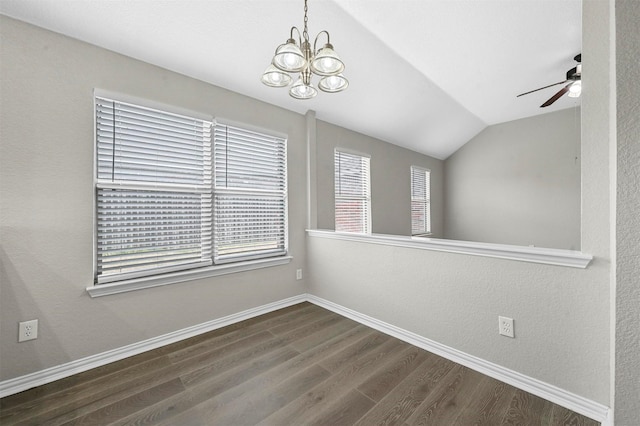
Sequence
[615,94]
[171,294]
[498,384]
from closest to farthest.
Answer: [615,94] < [498,384] < [171,294]

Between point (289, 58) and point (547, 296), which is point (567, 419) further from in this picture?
point (289, 58)

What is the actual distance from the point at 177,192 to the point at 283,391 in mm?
1872

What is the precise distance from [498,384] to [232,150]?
2986mm

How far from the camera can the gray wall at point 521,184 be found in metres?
4.50

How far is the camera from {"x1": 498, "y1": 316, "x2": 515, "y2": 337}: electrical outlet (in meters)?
1.73

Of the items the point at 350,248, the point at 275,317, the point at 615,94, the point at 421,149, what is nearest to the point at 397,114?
the point at 421,149

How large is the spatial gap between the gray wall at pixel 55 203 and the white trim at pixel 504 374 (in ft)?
6.67

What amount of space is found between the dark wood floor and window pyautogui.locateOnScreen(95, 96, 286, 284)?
76cm

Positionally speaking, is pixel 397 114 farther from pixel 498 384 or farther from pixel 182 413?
pixel 182 413

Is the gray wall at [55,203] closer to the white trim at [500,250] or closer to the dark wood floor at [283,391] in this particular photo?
the dark wood floor at [283,391]

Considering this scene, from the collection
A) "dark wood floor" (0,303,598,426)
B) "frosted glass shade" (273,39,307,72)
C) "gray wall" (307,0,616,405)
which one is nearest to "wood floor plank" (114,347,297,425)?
"dark wood floor" (0,303,598,426)

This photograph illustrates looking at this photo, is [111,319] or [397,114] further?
[397,114]

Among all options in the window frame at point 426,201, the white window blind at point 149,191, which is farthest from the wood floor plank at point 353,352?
the window frame at point 426,201

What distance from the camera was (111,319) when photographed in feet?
6.66
